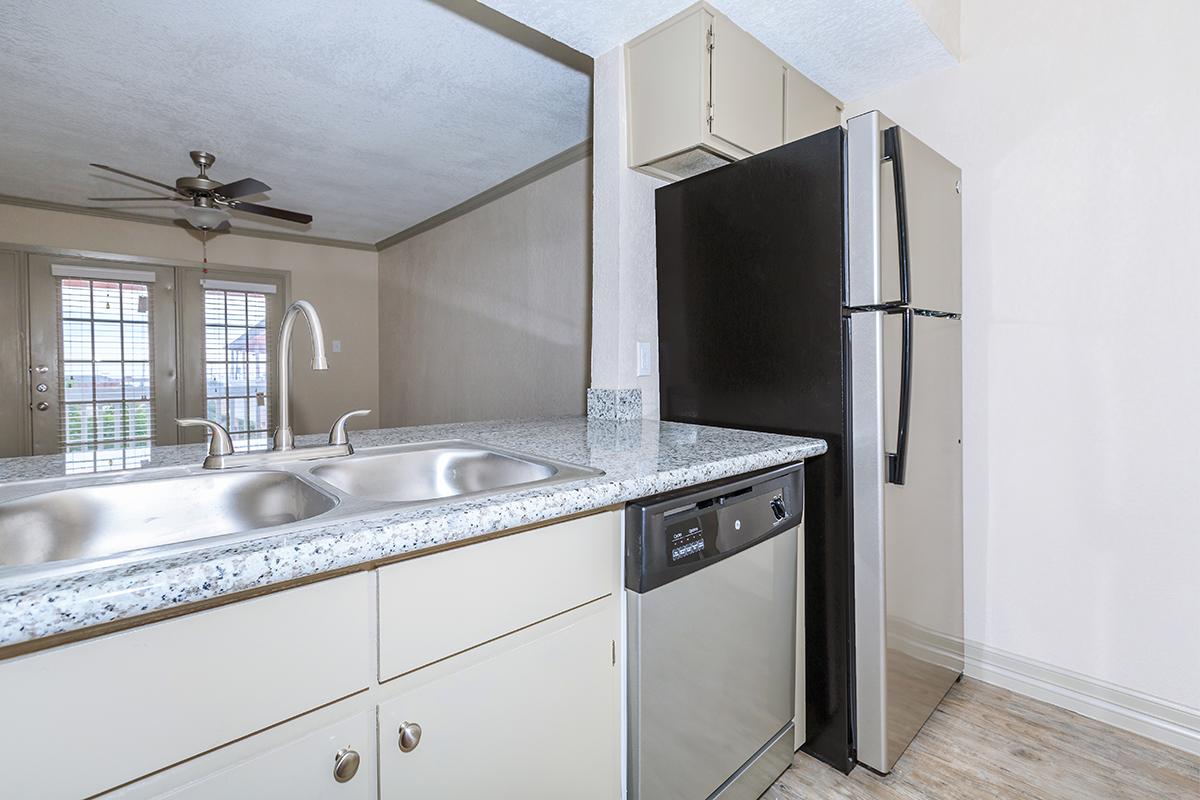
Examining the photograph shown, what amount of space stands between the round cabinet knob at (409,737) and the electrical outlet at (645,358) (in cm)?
139

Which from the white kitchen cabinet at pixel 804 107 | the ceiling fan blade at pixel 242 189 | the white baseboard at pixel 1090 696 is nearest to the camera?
the white baseboard at pixel 1090 696

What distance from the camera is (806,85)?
2254 mm

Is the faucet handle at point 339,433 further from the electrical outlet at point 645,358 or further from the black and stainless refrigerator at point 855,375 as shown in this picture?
the black and stainless refrigerator at point 855,375

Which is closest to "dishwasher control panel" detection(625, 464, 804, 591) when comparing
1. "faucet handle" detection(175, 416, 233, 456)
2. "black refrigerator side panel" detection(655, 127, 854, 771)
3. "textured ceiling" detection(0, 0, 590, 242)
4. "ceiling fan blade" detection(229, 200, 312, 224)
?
"black refrigerator side panel" detection(655, 127, 854, 771)

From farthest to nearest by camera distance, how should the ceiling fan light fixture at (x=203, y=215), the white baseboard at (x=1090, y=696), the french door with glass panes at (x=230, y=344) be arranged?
the french door with glass panes at (x=230, y=344)
the ceiling fan light fixture at (x=203, y=215)
the white baseboard at (x=1090, y=696)

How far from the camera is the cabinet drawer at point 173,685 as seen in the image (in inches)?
21.2

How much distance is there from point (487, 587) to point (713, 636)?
60 centimetres

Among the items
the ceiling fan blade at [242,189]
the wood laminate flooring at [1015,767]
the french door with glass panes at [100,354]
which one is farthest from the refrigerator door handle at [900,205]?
the french door with glass panes at [100,354]

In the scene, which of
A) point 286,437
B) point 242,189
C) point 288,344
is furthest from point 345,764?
point 242,189

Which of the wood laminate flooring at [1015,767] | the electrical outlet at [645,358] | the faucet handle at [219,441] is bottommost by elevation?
the wood laminate flooring at [1015,767]

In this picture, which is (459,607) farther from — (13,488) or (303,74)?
(303,74)

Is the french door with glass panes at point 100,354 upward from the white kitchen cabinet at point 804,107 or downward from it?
downward

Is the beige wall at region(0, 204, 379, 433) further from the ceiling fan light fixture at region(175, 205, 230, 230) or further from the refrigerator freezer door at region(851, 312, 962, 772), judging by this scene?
the refrigerator freezer door at region(851, 312, 962, 772)

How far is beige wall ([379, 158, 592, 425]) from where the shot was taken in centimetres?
343
